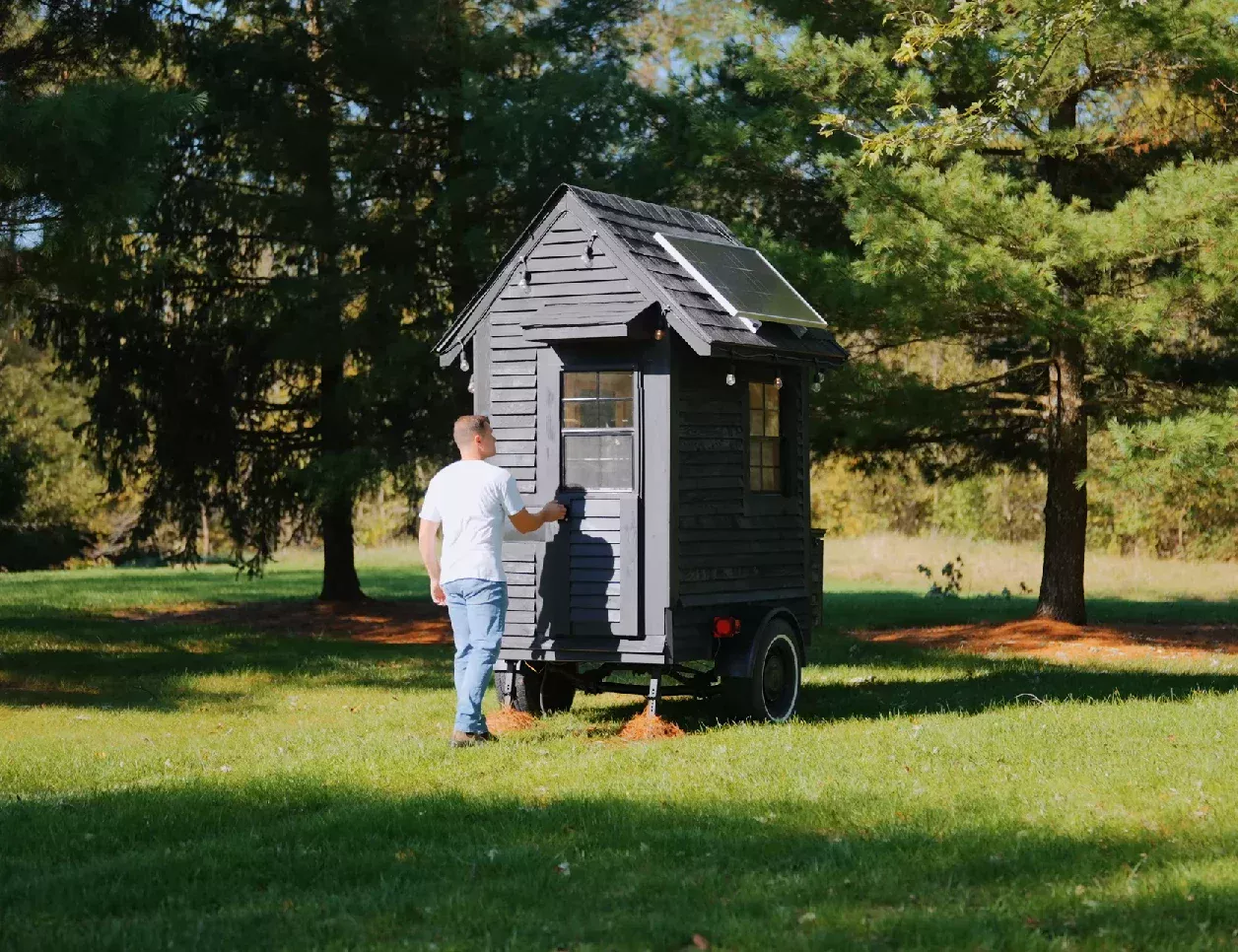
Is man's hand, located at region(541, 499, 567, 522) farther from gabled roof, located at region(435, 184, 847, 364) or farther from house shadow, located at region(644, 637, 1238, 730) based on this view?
house shadow, located at region(644, 637, 1238, 730)

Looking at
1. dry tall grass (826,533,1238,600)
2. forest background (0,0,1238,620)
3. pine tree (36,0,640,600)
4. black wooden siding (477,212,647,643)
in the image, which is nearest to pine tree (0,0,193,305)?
forest background (0,0,1238,620)

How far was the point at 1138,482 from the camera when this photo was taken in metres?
14.9

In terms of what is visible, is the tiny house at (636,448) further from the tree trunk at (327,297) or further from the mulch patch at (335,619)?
the tree trunk at (327,297)

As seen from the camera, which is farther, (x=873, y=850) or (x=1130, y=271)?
(x=1130, y=271)

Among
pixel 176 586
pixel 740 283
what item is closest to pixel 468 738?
pixel 740 283

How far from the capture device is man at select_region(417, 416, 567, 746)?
9812mm

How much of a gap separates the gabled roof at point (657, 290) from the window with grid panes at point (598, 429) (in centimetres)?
64

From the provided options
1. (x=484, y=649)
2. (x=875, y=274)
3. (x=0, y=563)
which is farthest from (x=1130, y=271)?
(x=0, y=563)

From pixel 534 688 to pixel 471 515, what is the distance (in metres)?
2.35

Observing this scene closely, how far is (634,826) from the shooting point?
7.30 m

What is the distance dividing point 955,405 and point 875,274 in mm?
3823

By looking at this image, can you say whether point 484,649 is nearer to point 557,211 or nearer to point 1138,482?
point 557,211

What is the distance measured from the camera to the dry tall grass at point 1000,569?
29.9 m

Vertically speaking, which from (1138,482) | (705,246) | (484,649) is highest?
(705,246)
